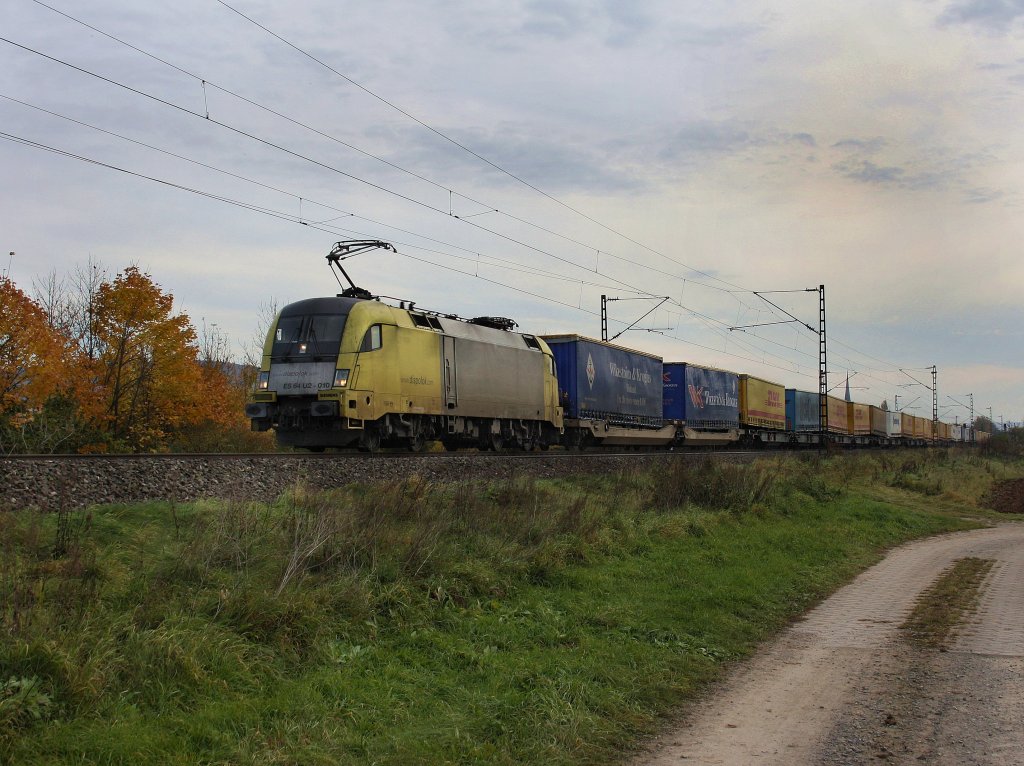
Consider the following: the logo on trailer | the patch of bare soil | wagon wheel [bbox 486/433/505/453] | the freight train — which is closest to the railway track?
the freight train

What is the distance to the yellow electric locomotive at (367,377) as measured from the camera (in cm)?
1705

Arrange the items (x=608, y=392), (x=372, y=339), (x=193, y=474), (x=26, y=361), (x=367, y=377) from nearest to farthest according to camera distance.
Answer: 1. (x=193, y=474)
2. (x=367, y=377)
3. (x=372, y=339)
4. (x=608, y=392)
5. (x=26, y=361)

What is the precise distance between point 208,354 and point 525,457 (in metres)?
40.8

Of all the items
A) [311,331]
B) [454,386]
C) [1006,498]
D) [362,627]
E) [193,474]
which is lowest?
[1006,498]

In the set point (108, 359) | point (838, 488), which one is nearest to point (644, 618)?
point (838, 488)

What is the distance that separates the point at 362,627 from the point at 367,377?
9959mm

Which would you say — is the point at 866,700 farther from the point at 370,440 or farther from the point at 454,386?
the point at 454,386

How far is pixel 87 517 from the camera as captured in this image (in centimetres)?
837

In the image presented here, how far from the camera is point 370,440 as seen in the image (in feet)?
58.6

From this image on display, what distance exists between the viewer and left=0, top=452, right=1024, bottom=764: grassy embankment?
5.36 metres

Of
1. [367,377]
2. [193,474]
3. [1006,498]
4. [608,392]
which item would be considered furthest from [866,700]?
[1006,498]

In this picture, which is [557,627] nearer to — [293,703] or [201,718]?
[293,703]

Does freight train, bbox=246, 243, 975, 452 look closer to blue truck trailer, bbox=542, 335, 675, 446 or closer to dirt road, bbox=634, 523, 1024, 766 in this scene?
blue truck trailer, bbox=542, 335, 675, 446

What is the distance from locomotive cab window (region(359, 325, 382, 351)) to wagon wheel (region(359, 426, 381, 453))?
1735mm
